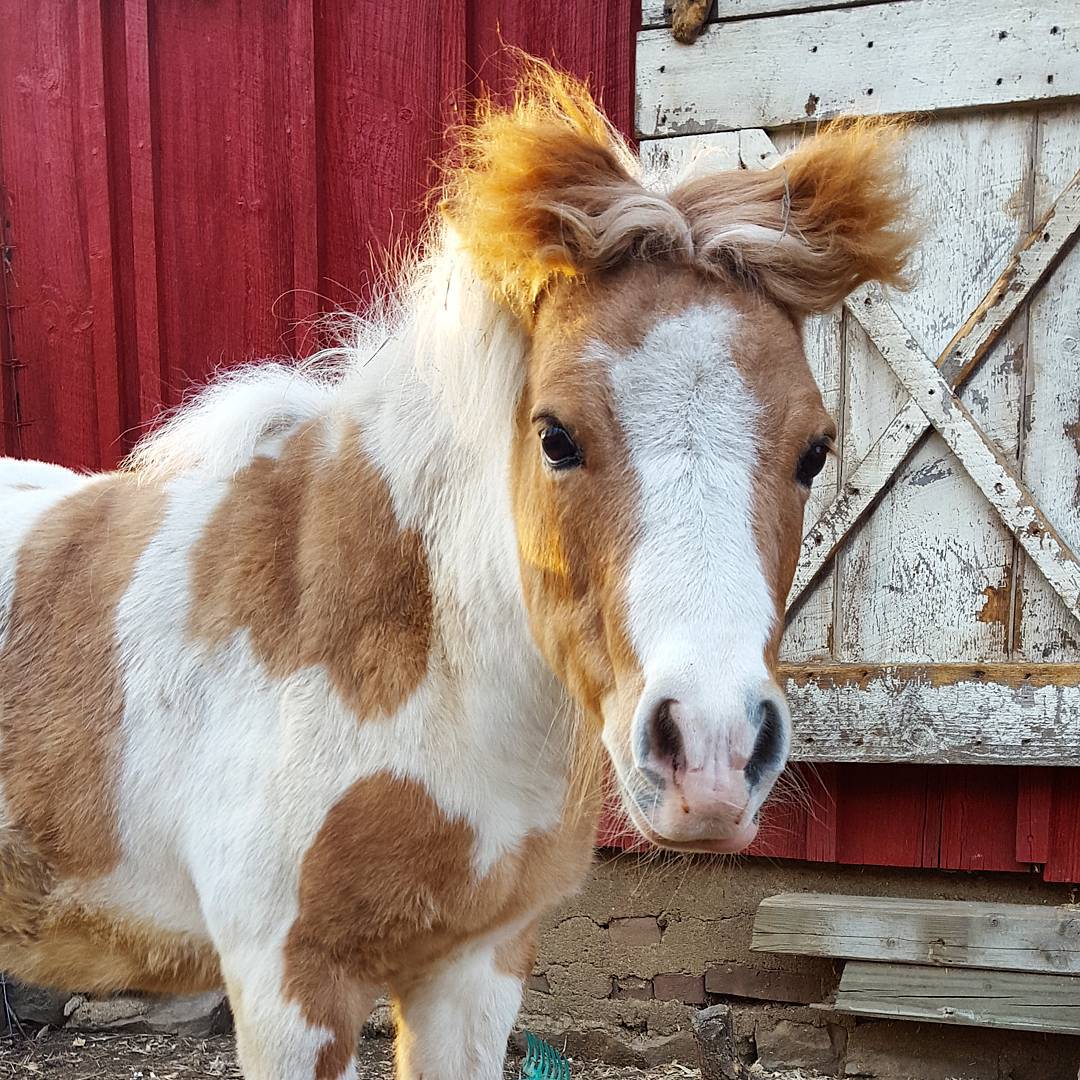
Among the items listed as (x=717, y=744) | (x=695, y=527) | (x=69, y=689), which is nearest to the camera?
(x=717, y=744)

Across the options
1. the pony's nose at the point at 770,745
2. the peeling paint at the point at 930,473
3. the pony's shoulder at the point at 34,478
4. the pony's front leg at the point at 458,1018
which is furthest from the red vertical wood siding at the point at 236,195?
the pony's nose at the point at 770,745

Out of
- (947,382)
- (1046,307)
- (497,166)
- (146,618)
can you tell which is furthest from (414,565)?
(1046,307)

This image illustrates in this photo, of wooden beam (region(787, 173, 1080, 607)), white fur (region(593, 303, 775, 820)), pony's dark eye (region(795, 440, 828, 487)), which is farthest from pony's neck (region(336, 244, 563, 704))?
wooden beam (region(787, 173, 1080, 607))

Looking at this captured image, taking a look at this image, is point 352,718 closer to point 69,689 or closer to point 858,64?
point 69,689

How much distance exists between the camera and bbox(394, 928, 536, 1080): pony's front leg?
221 centimetres

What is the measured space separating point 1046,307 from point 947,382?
1.10 feet

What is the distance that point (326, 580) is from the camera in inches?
79.0

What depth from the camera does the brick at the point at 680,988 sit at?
3.62 meters

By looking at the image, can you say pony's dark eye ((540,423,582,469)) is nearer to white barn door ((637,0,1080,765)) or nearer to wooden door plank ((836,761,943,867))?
white barn door ((637,0,1080,765))

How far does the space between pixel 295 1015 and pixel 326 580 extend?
2.50 ft

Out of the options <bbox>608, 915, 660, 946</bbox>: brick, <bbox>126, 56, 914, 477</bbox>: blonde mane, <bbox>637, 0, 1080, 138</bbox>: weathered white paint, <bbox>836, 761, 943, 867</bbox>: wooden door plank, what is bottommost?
<bbox>608, 915, 660, 946</bbox>: brick

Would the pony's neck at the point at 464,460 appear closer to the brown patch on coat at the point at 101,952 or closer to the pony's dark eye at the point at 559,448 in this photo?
the pony's dark eye at the point at 559,448

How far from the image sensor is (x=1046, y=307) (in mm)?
3068

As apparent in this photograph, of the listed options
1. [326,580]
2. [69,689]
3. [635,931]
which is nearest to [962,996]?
[635,931]
